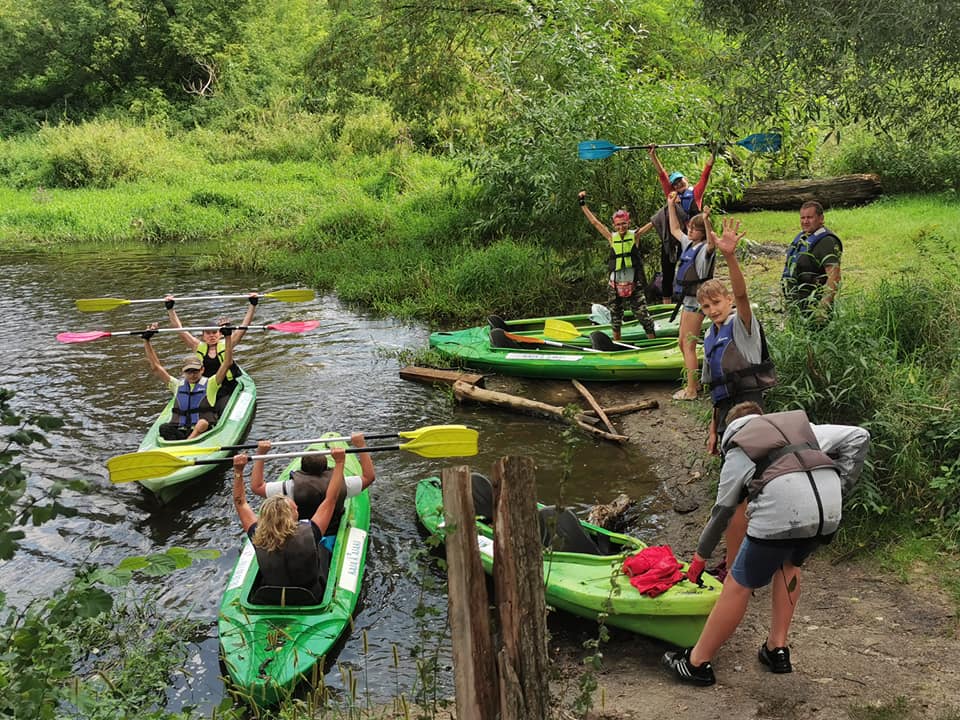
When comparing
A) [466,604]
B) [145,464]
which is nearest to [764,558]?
[466,604]

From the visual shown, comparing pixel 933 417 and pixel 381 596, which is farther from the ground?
pixel 933 417

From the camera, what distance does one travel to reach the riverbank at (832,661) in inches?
155

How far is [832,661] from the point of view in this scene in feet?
14.1

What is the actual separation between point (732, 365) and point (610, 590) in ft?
5.37

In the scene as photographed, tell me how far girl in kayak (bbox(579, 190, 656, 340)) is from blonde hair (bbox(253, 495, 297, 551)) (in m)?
5.25

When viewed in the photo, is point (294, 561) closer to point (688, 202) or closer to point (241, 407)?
point (241, 407)

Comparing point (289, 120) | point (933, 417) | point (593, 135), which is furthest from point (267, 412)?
point (289, 120)

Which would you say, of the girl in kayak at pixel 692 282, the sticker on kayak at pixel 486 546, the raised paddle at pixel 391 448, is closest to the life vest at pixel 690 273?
the girl in kayak at pixel 692 282

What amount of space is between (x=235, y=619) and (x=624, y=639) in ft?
7.21

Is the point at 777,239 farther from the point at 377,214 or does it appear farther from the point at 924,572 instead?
the point at 924,572

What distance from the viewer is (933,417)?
5.48 metres

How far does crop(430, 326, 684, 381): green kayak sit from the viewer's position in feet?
28.6

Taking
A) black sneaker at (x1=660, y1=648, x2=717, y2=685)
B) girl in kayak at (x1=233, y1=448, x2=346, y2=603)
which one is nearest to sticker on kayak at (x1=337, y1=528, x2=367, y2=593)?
girl in kayak at (x1=233, y1=448, x2=346, y2=603)

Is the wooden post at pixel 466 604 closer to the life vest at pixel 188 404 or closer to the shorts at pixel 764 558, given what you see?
the shorts at pixel 764 558
